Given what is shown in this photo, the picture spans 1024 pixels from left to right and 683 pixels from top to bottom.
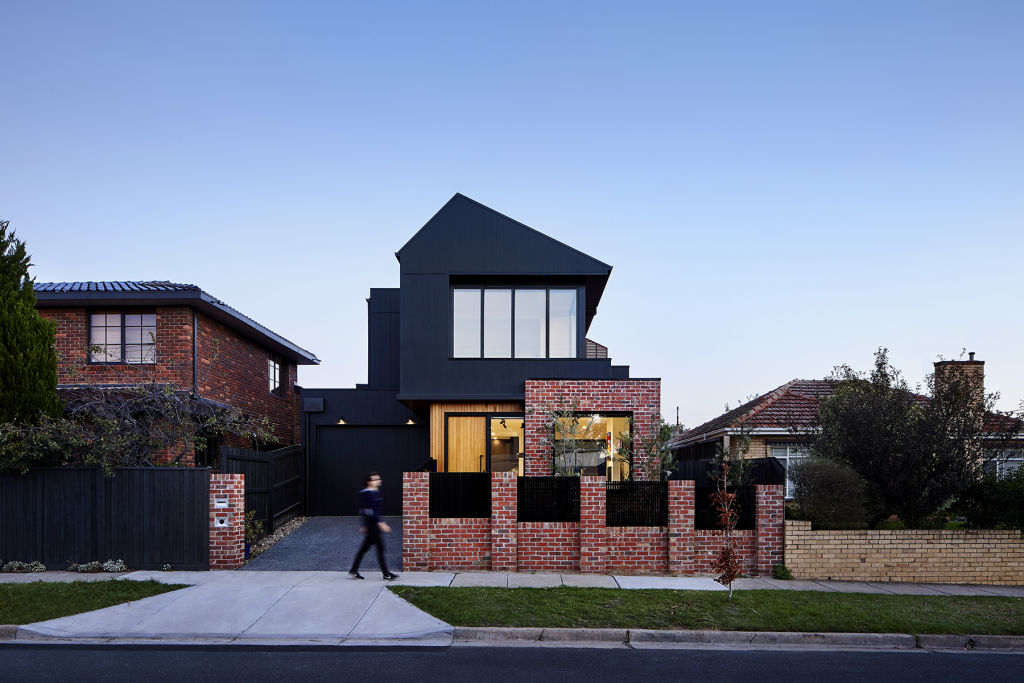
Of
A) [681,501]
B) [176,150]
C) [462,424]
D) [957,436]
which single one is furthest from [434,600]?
[176,150]

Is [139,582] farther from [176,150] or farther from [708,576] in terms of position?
[176,150]

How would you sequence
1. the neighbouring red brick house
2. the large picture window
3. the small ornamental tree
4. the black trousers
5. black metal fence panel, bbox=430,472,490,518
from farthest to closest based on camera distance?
1. the large picture window
2. the neighbouring red brick house
3. black metal fence panel, bbox=430,472,490,518
4. the black trousers
5. the small ornamental tree

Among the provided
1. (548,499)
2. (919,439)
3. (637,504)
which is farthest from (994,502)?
(548,499)

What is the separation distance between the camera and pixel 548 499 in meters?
11.5

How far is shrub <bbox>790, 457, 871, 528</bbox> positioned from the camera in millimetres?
11484

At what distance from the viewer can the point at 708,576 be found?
36.4ft

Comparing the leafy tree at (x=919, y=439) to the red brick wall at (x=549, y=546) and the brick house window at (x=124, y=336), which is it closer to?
the red brick wall at (x=549, y=546)

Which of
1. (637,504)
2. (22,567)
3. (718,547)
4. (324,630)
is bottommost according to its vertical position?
(22,567)

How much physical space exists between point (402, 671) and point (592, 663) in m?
2.05

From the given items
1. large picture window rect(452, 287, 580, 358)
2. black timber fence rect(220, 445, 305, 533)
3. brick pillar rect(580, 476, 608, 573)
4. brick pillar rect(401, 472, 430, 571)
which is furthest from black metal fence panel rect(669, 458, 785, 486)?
black timber fence rect(220, 445, 305, 533)

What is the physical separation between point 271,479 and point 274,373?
772 cm

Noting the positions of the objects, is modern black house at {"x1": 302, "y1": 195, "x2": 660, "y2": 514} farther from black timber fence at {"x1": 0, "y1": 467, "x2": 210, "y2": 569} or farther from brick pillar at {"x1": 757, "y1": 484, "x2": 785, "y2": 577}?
black timber fence at {"x1": 0, "y1": 467, "x2": 210, "y2": 569}

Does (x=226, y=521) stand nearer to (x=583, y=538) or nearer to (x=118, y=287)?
→ (x=583, y=538)

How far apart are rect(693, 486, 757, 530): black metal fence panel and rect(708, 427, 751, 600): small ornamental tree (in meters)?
0.10
